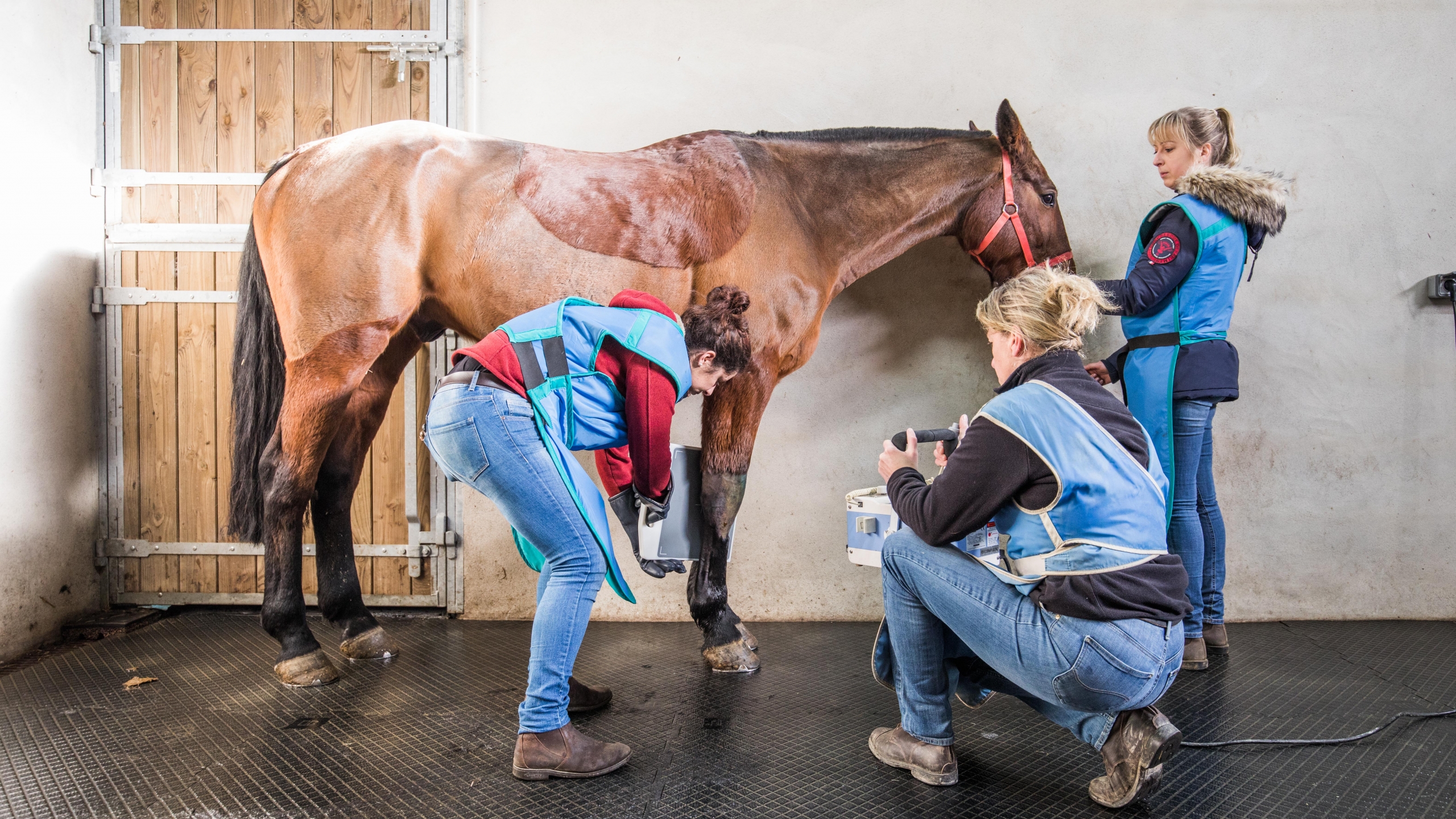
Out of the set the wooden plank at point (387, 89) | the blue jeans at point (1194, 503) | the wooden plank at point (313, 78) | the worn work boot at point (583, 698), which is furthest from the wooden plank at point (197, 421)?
the blue jeans at point (1194, 503)

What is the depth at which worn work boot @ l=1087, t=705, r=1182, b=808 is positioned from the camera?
1.56 metres

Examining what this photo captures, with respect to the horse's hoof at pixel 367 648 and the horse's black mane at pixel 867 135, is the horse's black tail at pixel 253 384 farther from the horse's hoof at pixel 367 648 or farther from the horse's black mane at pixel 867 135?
the horse's black mane at pixel 867 135

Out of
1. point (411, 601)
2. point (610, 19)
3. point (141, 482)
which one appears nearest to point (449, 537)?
point (411, 601)

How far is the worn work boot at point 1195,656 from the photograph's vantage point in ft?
8.21

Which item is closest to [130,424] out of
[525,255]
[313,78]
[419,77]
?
[313,78]

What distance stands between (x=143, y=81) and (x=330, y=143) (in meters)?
1.27

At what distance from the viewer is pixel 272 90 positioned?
308cm

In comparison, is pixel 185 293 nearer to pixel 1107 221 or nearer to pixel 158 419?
pixel 158 419

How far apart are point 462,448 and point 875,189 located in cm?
169

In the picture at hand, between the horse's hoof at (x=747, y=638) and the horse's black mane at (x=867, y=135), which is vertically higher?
the horse's black mane at (x=867, y=135)

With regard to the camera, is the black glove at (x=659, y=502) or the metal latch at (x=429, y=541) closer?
the black glove at (x=659, y=502)

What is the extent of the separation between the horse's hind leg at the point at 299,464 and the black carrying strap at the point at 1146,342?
2310 millimetres

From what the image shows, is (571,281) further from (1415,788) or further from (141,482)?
(1415,788)

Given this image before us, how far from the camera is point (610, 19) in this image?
3023mm
